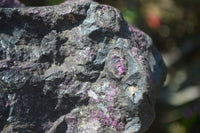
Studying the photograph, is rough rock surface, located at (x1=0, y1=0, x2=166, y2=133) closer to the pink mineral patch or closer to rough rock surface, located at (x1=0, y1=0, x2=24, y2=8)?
the pink mineral patch

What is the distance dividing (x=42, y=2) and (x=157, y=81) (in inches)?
27.6

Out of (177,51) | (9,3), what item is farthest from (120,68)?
(177,51)

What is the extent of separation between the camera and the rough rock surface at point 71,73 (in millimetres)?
1008

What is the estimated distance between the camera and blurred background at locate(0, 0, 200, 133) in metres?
2.27

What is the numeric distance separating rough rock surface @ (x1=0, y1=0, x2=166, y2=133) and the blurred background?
1246 millimetres

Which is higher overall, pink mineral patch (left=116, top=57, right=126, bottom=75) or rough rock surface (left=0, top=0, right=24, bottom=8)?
rough rock surface (left=0, top=0, right=24, bottom=8)

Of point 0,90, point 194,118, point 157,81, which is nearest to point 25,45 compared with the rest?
point 0,90

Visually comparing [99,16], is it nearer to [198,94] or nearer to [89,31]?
[89,31]

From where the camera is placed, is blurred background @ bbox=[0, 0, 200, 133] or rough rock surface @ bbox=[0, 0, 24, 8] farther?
blurred background @ bbox=[0, 0, 200, 133]

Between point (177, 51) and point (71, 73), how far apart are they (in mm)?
2153

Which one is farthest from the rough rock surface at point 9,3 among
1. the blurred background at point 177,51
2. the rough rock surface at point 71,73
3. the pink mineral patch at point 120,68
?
the blurred background at point 177,51

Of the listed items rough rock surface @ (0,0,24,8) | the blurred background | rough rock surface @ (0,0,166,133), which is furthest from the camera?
the blurred background

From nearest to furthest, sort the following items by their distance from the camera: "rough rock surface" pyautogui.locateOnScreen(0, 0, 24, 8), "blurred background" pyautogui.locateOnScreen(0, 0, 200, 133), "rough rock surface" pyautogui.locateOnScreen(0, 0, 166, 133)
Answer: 1. "rough rock surface" pyautogui.locateOnScreen(0, 0, 166, 133)
2. "rough rock surface" pyautogui.locateOnScreen(0, 0, 24, 8)
3. "blurred background" pyautogui.locateOnScreen(0, 0, 200, 133)

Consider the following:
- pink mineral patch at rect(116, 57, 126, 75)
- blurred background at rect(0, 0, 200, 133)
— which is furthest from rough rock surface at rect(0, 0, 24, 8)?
blurred background at rect(0, 0, 200, 133)
